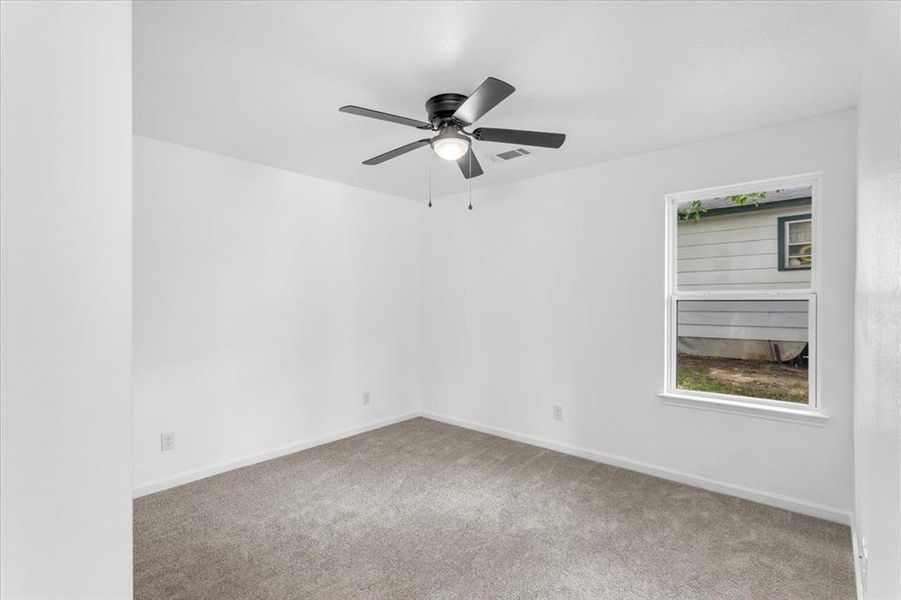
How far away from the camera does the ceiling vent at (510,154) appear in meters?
3.48

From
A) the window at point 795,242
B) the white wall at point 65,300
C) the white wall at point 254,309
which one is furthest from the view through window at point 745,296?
the white wall at point 65,300

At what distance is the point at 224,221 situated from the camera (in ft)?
12.0

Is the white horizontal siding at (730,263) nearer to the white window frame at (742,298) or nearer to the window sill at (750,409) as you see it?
the white window frame at (742,298)

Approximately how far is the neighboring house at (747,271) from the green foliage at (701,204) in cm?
2

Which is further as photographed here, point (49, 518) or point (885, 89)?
point (885, 89)

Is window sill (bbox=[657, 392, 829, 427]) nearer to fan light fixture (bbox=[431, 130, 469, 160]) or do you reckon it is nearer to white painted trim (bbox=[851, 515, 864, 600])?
white painted trim (bbox=[851, 515, 864, 600])

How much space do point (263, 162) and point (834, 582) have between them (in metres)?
4.60

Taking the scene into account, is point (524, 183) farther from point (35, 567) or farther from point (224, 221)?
point (35, 567)

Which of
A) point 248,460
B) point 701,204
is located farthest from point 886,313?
point 248,460

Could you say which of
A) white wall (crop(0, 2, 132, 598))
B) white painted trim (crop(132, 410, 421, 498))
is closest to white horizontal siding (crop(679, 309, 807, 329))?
white painted trim (crop(132, 410, 421, 498))

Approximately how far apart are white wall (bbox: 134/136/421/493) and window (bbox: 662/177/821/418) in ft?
9.27

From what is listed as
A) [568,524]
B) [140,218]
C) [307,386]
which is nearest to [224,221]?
[140,218]

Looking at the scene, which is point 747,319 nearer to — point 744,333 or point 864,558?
point 744,333

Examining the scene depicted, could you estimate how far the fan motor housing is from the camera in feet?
8.04
